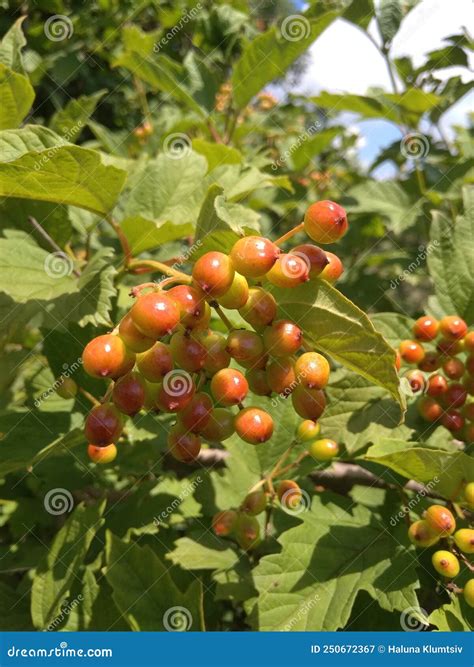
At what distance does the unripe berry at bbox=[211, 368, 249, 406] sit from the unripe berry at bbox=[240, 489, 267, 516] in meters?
0.74

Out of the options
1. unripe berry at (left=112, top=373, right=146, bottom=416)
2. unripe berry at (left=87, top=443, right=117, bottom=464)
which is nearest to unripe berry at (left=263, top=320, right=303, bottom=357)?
unripe berry at (left=112, top=373, right=146, bottom=416)

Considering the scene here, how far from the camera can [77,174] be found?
5.58ft

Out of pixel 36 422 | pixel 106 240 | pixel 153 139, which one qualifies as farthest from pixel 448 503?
pixel 153 139

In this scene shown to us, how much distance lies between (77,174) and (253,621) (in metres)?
1.56

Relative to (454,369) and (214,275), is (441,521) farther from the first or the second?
(214,275)

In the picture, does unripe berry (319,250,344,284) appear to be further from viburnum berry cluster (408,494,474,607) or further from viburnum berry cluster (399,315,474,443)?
viburnum berry cluster (408,494,474,607)

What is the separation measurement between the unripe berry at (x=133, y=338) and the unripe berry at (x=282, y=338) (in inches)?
11.1

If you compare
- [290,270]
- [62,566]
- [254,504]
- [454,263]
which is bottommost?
[62,566]

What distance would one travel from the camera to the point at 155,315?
4.10ft

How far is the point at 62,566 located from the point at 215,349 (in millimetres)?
1150

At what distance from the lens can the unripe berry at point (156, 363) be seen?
52.9 inches

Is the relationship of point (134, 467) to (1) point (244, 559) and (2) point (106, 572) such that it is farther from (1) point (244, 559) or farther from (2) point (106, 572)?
(1) point (244, 559)

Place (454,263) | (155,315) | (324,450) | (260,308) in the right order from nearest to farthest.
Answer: (155,315)
(260,308)
(324,450)
(454,263)

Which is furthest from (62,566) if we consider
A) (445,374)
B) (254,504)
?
(445,374)
